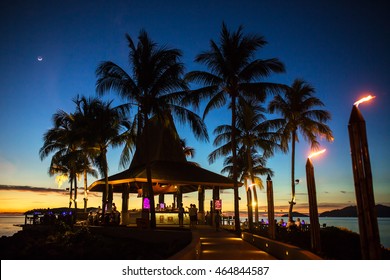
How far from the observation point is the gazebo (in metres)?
22.9

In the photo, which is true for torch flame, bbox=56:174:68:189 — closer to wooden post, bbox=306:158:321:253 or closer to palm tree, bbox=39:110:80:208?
palm tree, bbox=39:110:80:208

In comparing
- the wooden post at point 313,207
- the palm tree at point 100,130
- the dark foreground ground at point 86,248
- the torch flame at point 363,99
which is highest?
the palm tree at point 100,130

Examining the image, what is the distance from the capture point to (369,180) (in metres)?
6.41

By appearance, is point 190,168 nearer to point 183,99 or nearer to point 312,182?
point 183,99

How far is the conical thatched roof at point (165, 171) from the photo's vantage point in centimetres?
2282

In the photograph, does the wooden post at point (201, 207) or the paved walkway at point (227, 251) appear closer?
the paved walkway at point (227, 251)

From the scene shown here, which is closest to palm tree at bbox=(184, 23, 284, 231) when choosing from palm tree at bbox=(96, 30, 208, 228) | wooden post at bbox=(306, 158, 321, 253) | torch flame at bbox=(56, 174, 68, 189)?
palm tree at bbox=(96, 30, 208, 228)

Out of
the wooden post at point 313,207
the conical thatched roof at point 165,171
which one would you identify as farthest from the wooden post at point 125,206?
the wooden post at point 313,207

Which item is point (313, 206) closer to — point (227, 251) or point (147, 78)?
point (227, 251)

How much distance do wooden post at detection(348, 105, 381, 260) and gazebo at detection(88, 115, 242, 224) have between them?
48.6ft

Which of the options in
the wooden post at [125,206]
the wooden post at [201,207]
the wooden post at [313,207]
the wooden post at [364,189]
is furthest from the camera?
the wooden post at [201,207]

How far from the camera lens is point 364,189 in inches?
252

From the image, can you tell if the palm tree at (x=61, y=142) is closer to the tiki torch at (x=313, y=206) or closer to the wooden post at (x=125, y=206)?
the wooden post at (x=125, y=206)
